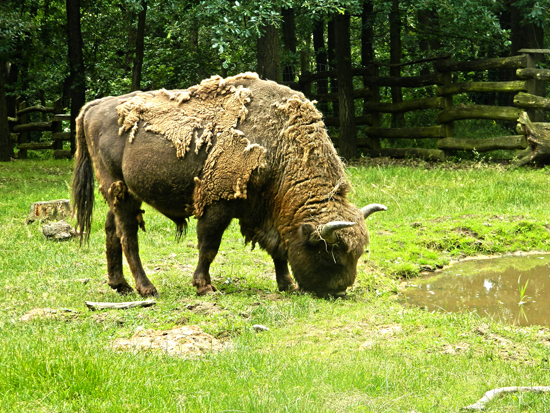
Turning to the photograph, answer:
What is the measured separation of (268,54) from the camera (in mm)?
13367

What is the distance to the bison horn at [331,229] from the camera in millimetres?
5898

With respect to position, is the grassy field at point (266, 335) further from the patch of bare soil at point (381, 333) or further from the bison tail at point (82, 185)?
the bison tail at point (82, 185)

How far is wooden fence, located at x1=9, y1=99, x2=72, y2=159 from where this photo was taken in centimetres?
2203

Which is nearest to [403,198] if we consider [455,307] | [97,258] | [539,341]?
[455,307]

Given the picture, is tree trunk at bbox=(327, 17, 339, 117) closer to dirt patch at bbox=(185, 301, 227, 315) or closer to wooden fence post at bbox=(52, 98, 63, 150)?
wooden fence post at bbox=(52, 98, 63, 150)

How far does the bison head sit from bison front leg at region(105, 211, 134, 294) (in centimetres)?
191

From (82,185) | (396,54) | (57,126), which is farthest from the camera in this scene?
(57,126)

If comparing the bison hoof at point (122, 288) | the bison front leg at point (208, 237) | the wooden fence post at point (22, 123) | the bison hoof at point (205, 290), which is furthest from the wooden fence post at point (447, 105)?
the wooden fence post at point (22, 123)

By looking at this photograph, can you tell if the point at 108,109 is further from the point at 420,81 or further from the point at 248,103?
the point at 420,81

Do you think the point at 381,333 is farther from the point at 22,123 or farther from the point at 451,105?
the point at 22,123

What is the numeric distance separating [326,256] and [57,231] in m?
4.90

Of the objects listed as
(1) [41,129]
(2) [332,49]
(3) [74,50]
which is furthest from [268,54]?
(1) [41,129]

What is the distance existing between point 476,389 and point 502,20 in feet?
63.2

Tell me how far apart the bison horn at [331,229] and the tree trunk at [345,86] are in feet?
34.0
